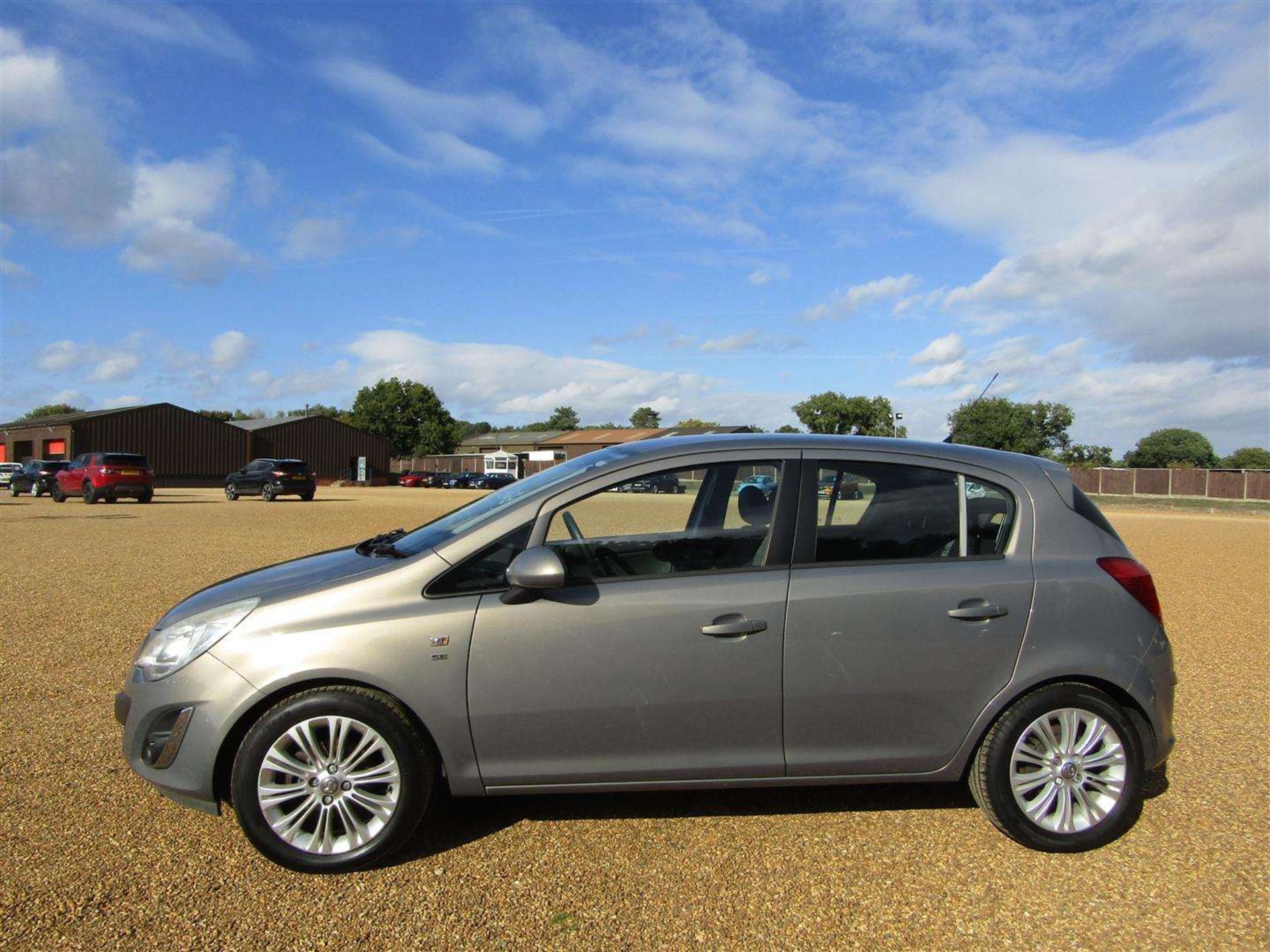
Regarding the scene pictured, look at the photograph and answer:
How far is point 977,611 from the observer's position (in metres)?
3.52

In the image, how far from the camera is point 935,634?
11.5 feet

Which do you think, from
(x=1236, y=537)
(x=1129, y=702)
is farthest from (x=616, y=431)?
(x=1129, y=702)

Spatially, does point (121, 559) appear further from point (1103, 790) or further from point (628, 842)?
point (1103, 790)

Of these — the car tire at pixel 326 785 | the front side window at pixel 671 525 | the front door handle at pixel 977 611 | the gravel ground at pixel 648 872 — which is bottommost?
the gravel ground at pixel 648 872

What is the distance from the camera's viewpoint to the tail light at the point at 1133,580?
12.0ft

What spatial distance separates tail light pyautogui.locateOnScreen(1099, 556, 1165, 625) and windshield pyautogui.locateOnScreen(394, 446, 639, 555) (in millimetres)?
2004

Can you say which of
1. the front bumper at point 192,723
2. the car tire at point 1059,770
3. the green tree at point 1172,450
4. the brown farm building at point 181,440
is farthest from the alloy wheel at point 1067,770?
the green tree at point 1172,450

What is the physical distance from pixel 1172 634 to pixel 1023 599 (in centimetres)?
549

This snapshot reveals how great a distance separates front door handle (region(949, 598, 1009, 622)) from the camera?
3.51 m

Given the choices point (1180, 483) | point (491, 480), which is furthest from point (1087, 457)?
point (491, 480)

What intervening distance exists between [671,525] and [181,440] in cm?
6252

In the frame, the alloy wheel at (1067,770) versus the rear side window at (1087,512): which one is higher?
the rear side window at (1087,512)

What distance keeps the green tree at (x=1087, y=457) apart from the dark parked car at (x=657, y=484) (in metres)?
58.4

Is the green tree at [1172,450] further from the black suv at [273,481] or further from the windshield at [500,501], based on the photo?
the windshield at [500,501]
